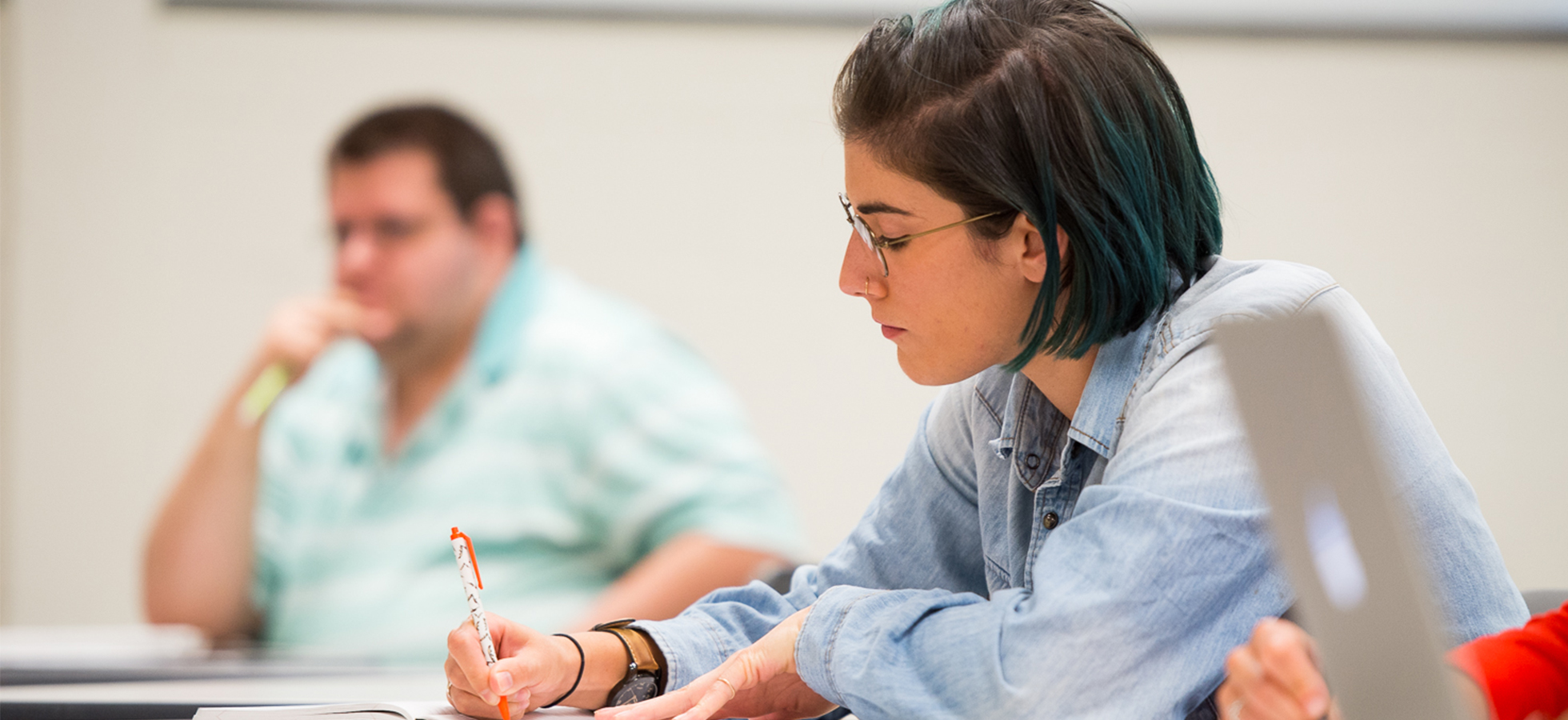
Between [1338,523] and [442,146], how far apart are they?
9.13 ft

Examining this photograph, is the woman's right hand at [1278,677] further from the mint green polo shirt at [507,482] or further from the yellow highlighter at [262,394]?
the yellow highlighter at [262,394]

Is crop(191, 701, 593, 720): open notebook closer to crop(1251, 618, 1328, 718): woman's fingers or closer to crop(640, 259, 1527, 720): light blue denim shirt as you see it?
crop(640, 259, 1527, 720): light blue denim shirt

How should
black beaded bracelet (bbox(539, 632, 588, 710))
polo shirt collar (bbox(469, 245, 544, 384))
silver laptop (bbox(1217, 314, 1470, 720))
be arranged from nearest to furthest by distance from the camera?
1. silver laptop (bbox(1217, 314, 1470, 720))
2. black beaded bracelet (bbox(539, 632, 588, 710))
3. polo shirt collar (bbox(469, 245, 544, 384))

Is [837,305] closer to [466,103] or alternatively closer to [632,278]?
[632,278]

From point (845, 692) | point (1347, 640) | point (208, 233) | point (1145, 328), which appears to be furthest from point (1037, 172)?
point (208, 233)

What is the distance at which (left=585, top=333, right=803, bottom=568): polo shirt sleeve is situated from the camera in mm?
2582

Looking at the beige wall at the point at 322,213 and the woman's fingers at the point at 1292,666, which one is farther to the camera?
the beige wall at the point at 322,213

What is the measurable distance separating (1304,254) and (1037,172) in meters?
2.47

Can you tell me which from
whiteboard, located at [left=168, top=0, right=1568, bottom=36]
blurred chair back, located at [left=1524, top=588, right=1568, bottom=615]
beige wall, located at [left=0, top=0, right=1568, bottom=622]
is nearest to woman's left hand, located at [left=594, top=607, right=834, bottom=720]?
blurred chair back, located at [left=1524, top=588, right=1568, bottom=615]

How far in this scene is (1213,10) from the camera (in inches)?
120

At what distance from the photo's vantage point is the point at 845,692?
0.87m

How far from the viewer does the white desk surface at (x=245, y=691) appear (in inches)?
42.1

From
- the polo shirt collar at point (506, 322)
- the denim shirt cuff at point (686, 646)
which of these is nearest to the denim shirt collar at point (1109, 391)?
the denim shirt cuff at point (686, 646)

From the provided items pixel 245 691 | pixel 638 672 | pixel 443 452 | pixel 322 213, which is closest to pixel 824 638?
pixel 638 672
